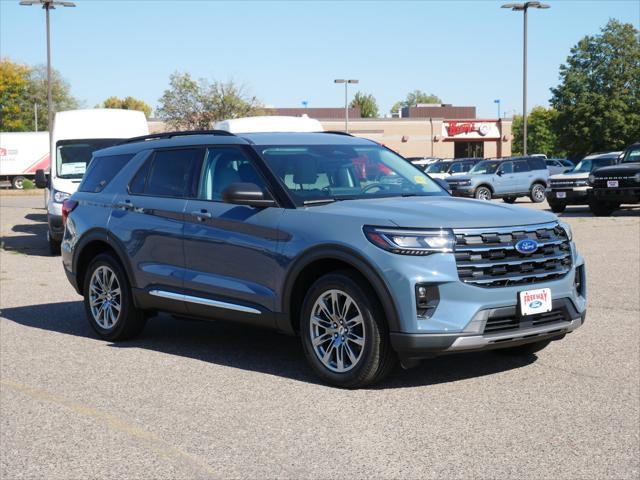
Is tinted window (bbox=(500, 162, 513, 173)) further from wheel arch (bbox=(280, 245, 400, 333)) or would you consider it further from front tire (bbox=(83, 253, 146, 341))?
wheel arch (bbox=(280, 245, 400, 333))

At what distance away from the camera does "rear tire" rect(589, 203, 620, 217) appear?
84.1ft

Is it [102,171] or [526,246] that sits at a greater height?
[102,171]

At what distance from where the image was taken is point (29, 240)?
71.8ft

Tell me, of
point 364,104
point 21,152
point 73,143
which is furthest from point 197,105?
point 364,104

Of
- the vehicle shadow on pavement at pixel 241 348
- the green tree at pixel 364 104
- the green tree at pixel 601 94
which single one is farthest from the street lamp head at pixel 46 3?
A: the green tree at pixel 364 104

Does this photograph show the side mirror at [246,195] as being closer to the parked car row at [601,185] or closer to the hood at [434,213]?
the hood at [434,213]

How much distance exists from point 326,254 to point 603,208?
20.6 meters

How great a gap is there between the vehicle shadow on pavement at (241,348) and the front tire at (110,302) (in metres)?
0.16

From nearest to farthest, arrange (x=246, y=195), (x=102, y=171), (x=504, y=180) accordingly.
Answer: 1. (x=246, y=195)
2. (x=102, y=171)
3. (x=504, y=180)

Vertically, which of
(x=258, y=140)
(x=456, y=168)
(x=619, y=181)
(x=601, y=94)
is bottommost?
(x=619, y=181)

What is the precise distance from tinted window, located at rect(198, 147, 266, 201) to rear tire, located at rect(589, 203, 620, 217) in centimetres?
1952

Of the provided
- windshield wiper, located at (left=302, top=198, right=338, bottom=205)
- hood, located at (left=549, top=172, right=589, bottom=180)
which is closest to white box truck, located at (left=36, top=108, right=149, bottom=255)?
windshield wiper, located at (left=302, top=198, right=338, bottom=205)

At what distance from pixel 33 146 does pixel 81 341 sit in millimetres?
57377

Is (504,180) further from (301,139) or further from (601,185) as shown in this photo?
(301,139)
